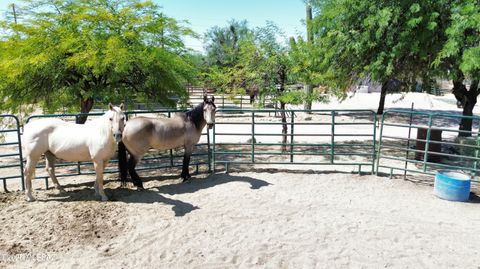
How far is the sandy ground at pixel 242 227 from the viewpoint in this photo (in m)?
3.97

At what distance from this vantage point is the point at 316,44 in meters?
8.95

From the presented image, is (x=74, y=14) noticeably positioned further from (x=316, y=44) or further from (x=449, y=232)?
(x=449, y=232)

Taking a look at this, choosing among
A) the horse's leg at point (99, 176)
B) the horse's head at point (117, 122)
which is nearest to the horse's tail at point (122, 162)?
the horse's leg at point (99, 176)

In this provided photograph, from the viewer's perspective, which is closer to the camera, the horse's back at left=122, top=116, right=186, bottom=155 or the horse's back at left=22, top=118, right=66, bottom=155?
the horse's back at left=22, top=118, right=66, bottom=155

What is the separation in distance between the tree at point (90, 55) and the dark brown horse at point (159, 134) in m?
1.41

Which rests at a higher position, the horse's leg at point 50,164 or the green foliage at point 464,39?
the green foliage at point 464,39

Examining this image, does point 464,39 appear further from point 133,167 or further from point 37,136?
point 37,136

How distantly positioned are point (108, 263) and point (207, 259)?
112 cm

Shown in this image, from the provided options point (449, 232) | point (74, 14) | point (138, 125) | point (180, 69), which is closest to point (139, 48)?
point (180, 69)

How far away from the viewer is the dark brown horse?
19.5 ft

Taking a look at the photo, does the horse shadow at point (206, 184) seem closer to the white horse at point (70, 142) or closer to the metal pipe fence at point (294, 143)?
the metal pipe fence at point (294, 143)

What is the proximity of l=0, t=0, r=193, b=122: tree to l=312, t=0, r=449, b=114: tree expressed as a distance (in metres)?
3.61

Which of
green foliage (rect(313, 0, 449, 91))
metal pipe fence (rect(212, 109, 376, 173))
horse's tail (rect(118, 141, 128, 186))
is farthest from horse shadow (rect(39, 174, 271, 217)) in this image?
green foliage (rect(313, 0, 449, 91))

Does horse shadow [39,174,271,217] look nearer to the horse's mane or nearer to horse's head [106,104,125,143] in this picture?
the horse's mane
